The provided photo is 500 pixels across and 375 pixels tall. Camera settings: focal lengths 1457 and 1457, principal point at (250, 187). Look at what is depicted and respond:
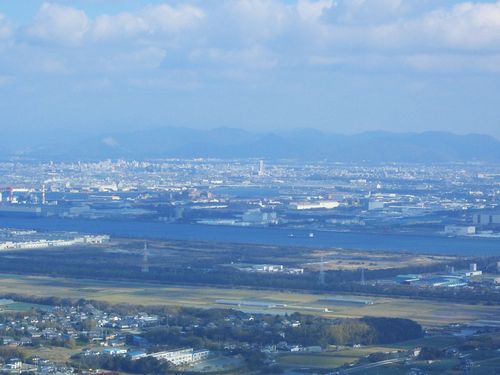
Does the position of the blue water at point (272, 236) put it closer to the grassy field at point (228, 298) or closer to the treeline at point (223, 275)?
the treeline at point (223, 275)

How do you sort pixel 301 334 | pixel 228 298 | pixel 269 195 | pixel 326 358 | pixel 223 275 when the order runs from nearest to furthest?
1. pixel 326 358
2. pixel 301 334
3. pixel 228 298
4. pixel 223 275
5. pixel 269 195

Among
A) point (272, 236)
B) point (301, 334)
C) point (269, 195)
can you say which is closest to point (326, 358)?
point (301, 334)

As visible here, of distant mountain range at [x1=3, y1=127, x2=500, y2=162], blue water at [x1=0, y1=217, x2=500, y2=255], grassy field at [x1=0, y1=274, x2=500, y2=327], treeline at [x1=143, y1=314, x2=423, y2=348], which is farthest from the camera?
distant mountain range at [x1=3, y1=127, x2=500, y2=162]

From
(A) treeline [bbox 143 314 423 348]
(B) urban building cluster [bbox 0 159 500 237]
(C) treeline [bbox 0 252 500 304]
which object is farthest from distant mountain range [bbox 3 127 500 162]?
(A) treeline [bbox 143 314 423 348]

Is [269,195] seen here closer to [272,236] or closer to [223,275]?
[272,236]

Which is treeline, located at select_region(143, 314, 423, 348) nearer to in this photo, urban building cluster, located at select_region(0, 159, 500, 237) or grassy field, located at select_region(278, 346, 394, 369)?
grassy field, located at select_region(278, 346, 394, 369)

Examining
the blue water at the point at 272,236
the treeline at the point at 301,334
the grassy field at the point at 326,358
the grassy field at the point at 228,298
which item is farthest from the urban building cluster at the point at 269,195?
the grassy field at the point at 326,358

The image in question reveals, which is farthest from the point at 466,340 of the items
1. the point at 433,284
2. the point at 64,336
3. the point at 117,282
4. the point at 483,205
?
the point at 483,205

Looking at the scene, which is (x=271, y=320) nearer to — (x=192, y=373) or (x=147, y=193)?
(x=192, y=373)
